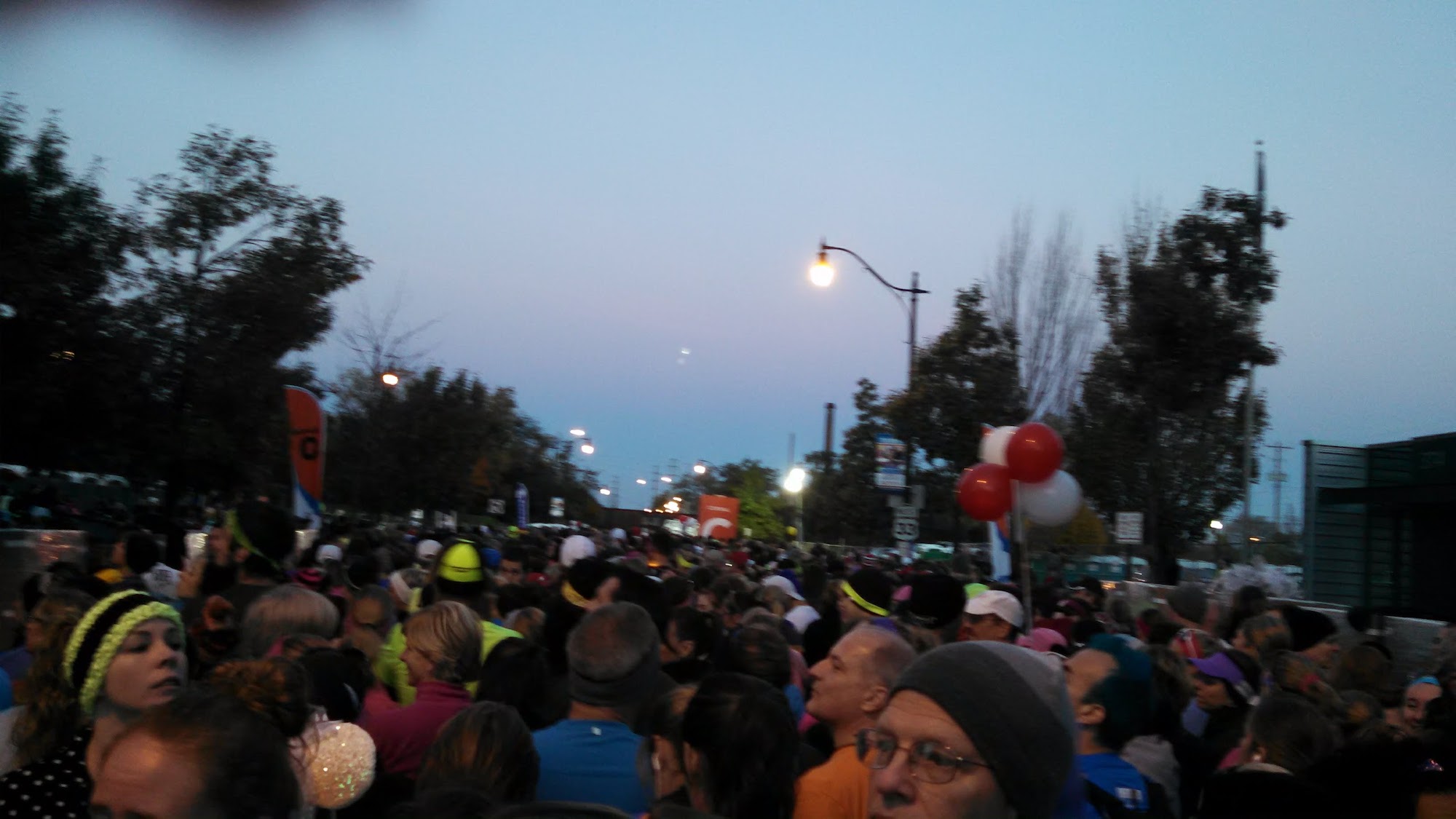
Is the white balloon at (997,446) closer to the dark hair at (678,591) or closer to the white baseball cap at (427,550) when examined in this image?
the dark hair at (678,591)

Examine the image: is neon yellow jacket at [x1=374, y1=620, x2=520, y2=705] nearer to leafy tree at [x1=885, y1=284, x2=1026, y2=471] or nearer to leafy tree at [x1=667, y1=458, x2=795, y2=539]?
leafy tree at [x1=885, y1=284, x2=1026, y2=471]

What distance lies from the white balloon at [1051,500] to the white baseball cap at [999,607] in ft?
8.20

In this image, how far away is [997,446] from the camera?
31.9 feet

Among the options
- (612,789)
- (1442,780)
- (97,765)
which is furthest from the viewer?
(612,789)

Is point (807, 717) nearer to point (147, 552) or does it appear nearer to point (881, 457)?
point (147, 552)

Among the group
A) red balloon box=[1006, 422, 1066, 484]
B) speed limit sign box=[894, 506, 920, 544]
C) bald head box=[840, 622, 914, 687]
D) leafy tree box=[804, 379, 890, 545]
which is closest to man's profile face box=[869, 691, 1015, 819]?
bald head box=[840, 622, 914, 687]

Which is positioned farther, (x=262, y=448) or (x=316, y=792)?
(x=262, y=448)

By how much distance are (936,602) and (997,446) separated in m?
2.92

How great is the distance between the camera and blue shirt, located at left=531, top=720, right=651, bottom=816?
414 centimetres

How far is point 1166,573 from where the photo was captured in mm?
21781

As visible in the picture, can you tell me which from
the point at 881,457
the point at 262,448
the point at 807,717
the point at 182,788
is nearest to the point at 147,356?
the point at 262,448

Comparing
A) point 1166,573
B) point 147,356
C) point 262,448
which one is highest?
point 147,356

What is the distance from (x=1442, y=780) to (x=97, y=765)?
359 cm

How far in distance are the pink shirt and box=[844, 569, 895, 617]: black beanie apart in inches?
140
